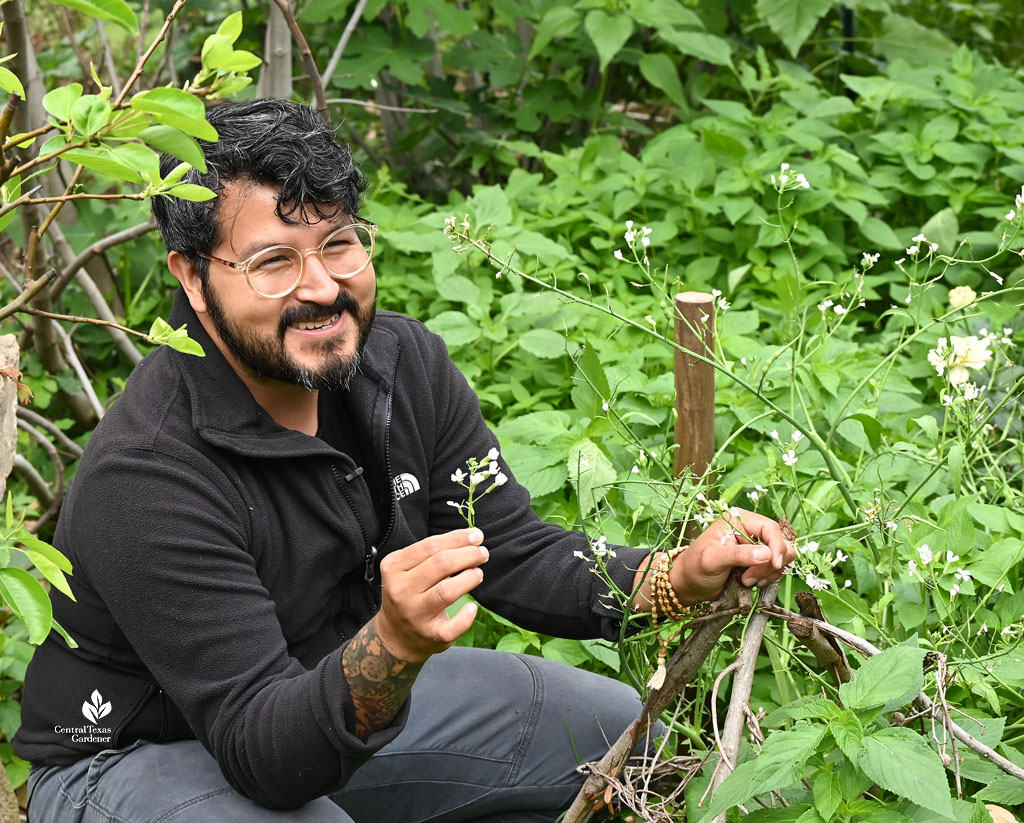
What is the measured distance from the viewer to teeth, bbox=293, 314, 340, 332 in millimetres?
1854

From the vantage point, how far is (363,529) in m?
A: 1.99

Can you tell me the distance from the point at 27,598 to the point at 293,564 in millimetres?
648

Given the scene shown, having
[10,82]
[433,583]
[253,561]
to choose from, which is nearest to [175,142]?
[10,82]

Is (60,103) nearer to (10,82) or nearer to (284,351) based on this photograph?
(10,82)

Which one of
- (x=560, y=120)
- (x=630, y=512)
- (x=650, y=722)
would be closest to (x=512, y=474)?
(x=630, y=512)

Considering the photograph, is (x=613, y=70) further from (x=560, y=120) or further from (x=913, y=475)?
(x=913, y=475)

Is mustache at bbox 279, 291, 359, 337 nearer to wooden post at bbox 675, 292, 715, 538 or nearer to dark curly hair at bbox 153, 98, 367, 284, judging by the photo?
dark curly hair at bbox 153, 98, 367, 284

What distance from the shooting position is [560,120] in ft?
13.6

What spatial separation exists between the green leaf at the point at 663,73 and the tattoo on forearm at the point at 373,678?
9.30 feet

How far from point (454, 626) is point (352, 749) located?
312 millimetres

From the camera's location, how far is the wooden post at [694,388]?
6.88 feet

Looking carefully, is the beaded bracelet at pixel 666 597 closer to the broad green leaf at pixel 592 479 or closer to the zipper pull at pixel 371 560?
the broad green leaf at pixel 592 479

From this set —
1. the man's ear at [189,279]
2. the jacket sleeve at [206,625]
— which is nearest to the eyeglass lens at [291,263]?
the man's ear at [189,279]

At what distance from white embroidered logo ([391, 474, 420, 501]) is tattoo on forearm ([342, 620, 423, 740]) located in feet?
1.51
